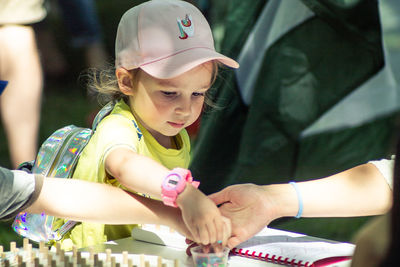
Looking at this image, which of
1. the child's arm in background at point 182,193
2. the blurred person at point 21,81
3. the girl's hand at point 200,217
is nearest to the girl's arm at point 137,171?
the child's arm in background at point 182,193

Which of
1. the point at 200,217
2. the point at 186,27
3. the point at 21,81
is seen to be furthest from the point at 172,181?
the point at 21,81

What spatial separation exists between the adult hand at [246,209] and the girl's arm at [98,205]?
0.19 m

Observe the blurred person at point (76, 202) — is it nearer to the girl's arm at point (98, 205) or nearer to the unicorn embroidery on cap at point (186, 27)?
the girl's arm at point (98, 205)

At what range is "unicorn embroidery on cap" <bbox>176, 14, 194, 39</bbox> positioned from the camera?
77.7 inches

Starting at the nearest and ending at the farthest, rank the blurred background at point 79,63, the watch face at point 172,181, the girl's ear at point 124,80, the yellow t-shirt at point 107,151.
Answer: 1. the watch face at point 172,181
2. the yellow t-shirt at point 107,151
3. the girl's ear at point 124,80
4. the blurred background at point 79,63

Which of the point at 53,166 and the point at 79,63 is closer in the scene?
the point at 53,166

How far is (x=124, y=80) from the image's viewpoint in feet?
6.91

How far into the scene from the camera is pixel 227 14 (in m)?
3.79

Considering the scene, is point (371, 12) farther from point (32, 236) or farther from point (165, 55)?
point (32, 236)

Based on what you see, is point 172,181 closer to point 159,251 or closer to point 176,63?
point 159,251

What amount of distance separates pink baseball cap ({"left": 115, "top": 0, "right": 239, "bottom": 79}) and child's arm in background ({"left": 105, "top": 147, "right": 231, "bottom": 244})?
0.29 m

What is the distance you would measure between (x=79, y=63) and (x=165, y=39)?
5818 mm

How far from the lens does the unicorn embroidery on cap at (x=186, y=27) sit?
1.97 meters

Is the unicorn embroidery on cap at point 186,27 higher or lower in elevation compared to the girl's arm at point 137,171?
higher
